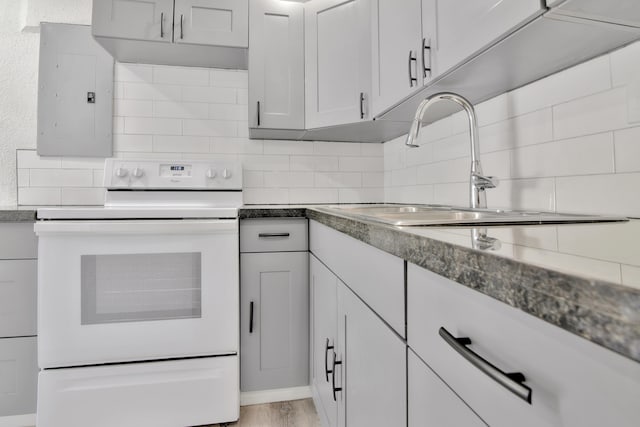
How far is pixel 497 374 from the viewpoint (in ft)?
1.14

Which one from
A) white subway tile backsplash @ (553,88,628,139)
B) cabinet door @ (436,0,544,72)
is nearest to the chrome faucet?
cabinet door @ (436,0,544,72)

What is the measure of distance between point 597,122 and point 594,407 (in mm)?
880

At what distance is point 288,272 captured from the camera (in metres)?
1.74

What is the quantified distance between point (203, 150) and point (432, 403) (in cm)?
203

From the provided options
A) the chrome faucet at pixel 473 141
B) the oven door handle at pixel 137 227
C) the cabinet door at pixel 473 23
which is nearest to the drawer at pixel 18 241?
the oven door handle at pixel 137 227

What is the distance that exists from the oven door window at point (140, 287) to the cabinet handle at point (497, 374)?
1.32 metres

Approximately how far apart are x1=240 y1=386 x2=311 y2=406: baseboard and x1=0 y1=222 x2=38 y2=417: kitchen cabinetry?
0.93 meters

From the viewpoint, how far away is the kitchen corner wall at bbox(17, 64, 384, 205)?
207cm

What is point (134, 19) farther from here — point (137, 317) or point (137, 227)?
point (137, 317)

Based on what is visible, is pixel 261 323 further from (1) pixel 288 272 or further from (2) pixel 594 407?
(2) pixel 594 407

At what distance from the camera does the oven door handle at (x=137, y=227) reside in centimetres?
143

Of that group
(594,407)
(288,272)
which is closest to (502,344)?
(594,407)

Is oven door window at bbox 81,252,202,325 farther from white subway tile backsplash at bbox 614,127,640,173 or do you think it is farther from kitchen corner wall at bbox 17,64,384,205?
white subway tile backsplash at bbox 614,127,640,173

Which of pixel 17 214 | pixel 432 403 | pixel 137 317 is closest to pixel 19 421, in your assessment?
pixel 137 317
